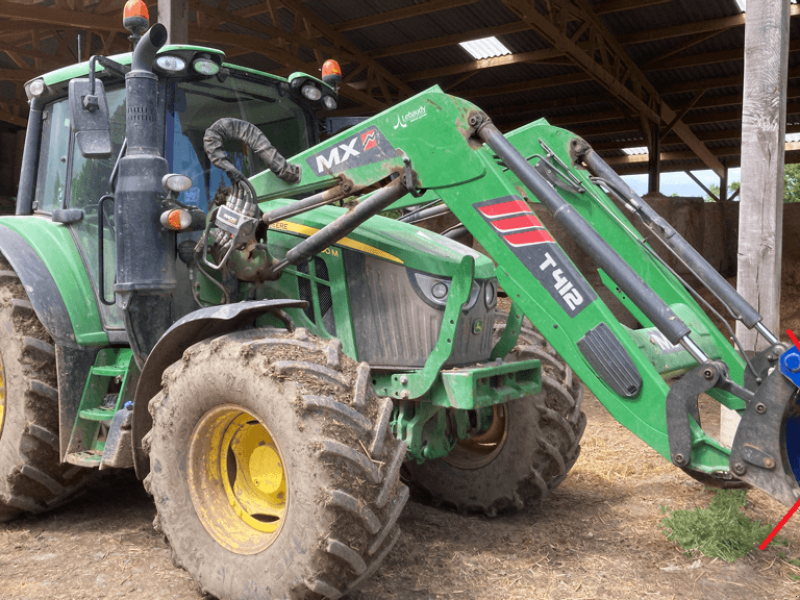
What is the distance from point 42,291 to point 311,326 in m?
1.27

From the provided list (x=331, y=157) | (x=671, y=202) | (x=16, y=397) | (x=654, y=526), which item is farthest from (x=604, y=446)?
(x=671, y=202)

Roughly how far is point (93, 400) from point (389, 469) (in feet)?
5.81

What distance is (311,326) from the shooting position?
343 centimetres

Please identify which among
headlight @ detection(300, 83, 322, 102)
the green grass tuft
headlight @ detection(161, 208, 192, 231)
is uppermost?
headlight @ detection(300, 83, 322, 102)

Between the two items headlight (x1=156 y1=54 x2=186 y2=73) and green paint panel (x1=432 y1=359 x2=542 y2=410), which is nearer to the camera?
green paint panel (x1=432 y1=359 x2=542 y2=410)

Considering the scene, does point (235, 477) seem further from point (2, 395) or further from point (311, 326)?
point (2, 395)

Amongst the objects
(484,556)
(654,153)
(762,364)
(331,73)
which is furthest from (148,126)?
(654,153)

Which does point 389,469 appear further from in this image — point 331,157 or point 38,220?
A: point 38,220

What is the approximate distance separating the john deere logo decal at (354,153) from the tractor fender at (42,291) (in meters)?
1.37

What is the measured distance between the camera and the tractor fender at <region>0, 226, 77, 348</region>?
350 cm

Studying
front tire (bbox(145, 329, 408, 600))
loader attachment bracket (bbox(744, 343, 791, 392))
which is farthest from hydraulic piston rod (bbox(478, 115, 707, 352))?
front tire (bbox(145, 329, 408, 600))

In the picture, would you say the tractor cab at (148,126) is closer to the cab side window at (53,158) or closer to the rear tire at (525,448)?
the cab side window at (53,158)

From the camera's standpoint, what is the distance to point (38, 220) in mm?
3875

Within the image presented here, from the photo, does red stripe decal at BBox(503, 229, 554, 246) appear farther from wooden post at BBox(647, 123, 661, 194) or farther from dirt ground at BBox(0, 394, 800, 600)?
wooden post at BBox(647, 123, 661, 194)
